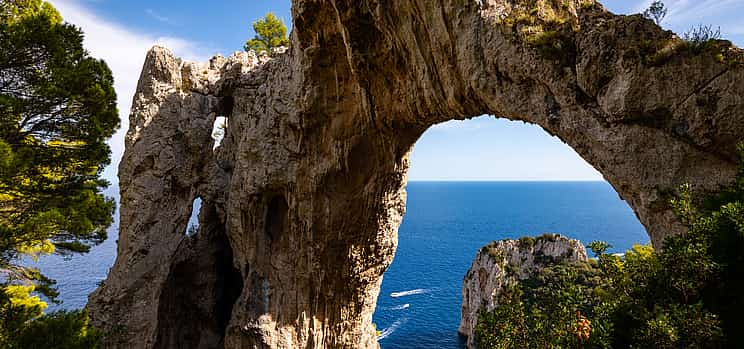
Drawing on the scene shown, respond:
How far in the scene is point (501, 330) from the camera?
21.0ft

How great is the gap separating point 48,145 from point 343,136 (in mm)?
8348

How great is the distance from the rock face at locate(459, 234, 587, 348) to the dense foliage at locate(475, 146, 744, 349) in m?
37.4

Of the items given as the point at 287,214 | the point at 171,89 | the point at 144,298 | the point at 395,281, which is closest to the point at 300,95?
the point at 287,214

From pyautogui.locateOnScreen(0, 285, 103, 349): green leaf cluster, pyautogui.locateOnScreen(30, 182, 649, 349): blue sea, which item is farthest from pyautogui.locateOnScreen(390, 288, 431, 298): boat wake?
pyautogui.locateOnScreen(0, 285, 103, 349): green leaf cluster

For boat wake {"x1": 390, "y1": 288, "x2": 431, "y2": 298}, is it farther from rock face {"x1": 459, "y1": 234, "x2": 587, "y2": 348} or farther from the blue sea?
rock face {"x1": 459, "y1": 234, "x2": 587, "y2": 348}

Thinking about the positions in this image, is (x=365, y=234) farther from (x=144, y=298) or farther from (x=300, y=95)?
(x=144, y=298)

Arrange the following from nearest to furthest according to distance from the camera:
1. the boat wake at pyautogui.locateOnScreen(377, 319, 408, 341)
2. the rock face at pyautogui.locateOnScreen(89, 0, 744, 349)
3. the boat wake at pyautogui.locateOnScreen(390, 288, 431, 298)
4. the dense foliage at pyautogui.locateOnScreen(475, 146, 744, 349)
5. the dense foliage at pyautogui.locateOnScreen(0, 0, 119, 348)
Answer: the dense foliage at pyautogui.locateOnScreen(475, 146, 744, 349) < the rock face at pyautogui.locateOnScreen(89, 0, 744, 349) < the dense foliage at pyautogui.locateOnScreen(0, 0, 119, 348) < the boat wake at pyautogui.locateOnScreen(377, 319, 408, 341) < the boat wake at pyautogui.locateOnScreen(390, 288, 431, 298)

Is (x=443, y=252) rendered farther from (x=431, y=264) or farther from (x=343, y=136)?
(x=343, y=136)

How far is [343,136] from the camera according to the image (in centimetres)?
1416

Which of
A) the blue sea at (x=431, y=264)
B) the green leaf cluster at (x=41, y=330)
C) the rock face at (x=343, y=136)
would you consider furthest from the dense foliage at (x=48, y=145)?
the rock face at (x=343, y=136)

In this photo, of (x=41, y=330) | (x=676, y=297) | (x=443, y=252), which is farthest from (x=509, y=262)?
(x=41, y=330)

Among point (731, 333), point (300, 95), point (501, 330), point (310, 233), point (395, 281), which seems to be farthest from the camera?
point (395, 281)

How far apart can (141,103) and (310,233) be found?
8.24 m

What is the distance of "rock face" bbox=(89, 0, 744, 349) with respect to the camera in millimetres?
6371
